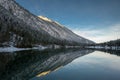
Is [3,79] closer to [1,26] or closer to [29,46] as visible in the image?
[1,26]

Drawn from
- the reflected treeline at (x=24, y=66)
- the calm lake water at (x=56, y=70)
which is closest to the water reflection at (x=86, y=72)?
the calm lake water at (x=56, y=70)

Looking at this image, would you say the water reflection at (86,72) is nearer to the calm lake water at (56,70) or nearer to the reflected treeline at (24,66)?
the calm lake water at (56,70)

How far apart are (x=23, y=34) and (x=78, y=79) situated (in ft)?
529

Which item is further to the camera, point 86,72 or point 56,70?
point 56,70

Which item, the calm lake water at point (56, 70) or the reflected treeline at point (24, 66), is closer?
the calm lake water at point (56, 70)

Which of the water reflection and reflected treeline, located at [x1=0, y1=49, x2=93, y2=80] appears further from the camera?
reflected treeline, located at [x1=0, y1=49, x2=93, y2=80]

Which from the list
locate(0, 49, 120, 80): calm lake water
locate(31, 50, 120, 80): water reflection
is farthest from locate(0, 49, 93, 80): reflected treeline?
locate(31, 50, 120, 80): water reflection

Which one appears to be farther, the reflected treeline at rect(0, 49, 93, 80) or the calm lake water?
the reflected treeline at rect(0, 49, 93, 80)

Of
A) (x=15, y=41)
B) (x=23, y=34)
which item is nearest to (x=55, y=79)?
(x=15, y=41)

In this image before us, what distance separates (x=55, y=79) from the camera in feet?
88.0

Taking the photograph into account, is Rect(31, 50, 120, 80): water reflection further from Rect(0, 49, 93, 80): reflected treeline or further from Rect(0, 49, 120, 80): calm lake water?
Rect(0, 49, 93, 80): reflected treeline

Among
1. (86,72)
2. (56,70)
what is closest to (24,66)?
(56,70)

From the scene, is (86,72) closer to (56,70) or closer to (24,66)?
(56,70)

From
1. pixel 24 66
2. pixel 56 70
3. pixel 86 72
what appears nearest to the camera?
pixel 86 72
